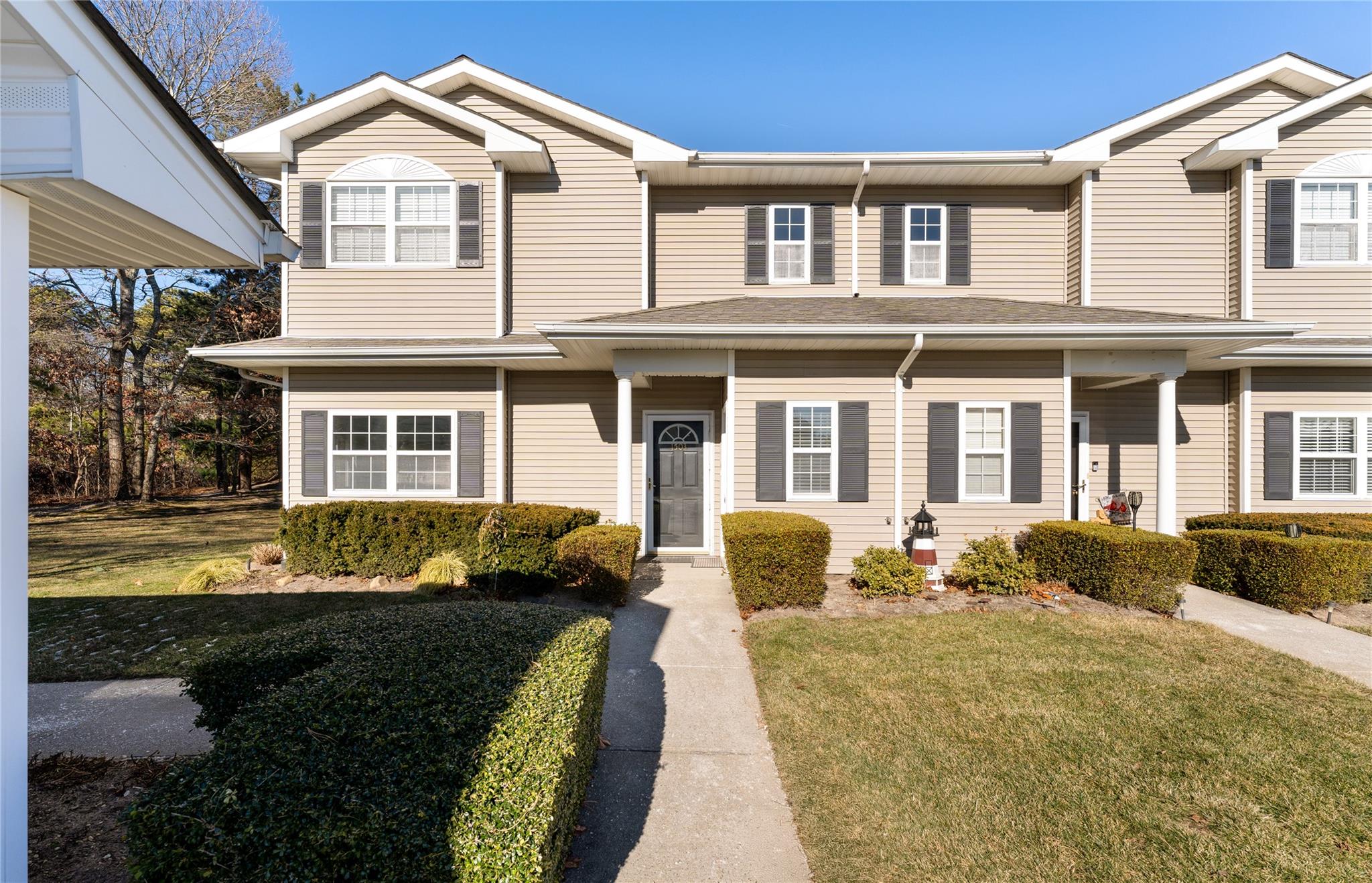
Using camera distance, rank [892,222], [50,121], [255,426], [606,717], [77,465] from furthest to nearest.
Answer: [255,426]
[77,465]
[892,222]
[606,717]
[50,121]

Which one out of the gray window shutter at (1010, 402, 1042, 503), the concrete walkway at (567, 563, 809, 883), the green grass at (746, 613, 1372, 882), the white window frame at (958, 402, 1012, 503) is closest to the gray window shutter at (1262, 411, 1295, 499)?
the gray window shutter at (1010, 402, 1042, 503)

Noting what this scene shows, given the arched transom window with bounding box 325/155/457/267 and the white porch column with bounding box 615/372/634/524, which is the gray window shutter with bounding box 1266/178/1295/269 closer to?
the white porch column with bounding box 615/372/634/524

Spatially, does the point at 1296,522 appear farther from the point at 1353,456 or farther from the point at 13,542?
the point at 13,542

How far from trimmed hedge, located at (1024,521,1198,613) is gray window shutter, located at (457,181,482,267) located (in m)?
9.32

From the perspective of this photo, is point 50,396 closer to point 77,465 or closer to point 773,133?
point 77,465

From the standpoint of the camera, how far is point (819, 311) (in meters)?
8.45

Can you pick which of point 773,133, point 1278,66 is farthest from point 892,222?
point 1278,66

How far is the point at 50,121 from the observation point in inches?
84.5

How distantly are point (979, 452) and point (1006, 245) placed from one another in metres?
4.12

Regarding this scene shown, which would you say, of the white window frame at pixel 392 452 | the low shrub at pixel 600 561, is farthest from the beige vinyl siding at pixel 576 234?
the low shrub at pixel 600 561

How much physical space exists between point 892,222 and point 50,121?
9.93m

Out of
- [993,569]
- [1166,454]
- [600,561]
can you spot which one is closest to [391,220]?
[600,561]

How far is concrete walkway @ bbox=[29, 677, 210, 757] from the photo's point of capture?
12.0 ft

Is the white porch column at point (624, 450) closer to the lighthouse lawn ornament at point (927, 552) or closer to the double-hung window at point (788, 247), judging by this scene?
the double-hung window at point (788, 247)
